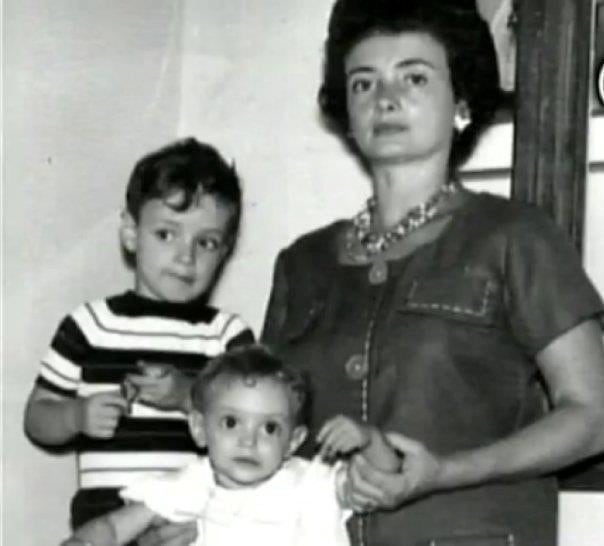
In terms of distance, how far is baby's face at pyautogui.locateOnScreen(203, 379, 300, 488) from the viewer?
1.62 meters

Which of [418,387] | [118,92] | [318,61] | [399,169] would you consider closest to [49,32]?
[118,92]

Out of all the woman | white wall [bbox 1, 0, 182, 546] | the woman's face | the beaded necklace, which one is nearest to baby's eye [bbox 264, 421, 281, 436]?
the woman

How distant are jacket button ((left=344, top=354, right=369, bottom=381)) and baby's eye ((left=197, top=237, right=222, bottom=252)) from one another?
31 centimetres

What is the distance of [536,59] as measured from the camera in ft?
5.94

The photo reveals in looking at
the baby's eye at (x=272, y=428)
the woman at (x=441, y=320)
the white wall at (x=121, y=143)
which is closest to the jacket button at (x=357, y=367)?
the woman at (x=441, y=320)

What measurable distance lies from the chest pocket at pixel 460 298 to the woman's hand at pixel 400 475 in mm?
178

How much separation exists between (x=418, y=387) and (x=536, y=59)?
1.46 ft

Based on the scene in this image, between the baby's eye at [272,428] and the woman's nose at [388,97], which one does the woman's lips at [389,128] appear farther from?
the baby's eye at [272,428]

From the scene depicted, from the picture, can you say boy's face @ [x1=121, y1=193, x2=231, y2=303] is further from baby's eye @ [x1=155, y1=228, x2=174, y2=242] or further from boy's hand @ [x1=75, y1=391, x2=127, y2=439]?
boy's hand @ [x1=75, y1=391, x2=127, y2=439]

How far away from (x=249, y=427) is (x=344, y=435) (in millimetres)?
164

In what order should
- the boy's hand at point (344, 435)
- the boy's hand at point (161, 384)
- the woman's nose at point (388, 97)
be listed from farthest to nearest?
the boy's hand at point (161, 384)
the woman's nose at point (388, 97)
the boy's hand at point (344, 435)

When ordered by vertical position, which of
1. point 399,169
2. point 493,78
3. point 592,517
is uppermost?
point 493,78

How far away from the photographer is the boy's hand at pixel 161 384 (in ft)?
5.97

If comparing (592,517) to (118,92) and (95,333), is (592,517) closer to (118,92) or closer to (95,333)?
(95,333)
